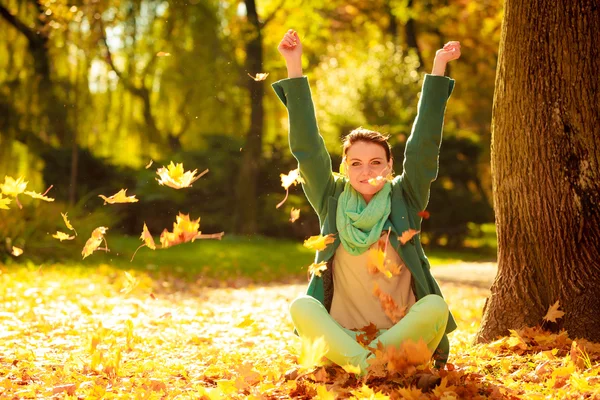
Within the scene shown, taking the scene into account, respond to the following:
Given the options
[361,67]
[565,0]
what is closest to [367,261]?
[565,0]

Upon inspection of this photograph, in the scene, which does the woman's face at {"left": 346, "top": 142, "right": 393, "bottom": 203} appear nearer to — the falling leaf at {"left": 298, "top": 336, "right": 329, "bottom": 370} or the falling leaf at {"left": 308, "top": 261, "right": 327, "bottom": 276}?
the falling leaf at {"left": 308, "top": 261, "right": 327, "bottom": 276}

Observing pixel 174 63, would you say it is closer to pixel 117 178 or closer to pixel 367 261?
pixel 117 178

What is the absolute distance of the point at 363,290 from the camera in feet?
12.7

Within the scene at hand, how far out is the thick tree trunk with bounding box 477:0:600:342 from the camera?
450 cm

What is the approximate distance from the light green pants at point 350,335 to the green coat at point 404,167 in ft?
0.49

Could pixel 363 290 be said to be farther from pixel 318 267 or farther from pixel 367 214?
pixel 367 214

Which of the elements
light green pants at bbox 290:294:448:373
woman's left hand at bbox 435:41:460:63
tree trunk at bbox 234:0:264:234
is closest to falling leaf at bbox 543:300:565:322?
light green pants at bbox 290:294:448:373

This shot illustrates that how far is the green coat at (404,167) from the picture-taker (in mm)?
3797

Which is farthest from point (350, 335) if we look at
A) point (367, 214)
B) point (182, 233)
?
point (182, 233)

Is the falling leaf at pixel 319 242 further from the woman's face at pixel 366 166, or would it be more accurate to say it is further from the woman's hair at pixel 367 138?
the woman's hair at pixel 367 138

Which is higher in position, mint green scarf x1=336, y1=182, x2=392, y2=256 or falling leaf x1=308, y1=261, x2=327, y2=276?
mint green scarf x1=336, y1=182, x2=392, y2=256

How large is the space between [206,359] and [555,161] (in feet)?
8.14

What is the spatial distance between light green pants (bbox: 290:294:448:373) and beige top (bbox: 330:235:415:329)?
0.50 feet

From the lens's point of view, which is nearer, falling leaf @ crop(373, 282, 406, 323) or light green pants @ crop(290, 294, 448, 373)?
light green pants @ crop(290, 294, 448, 373)
